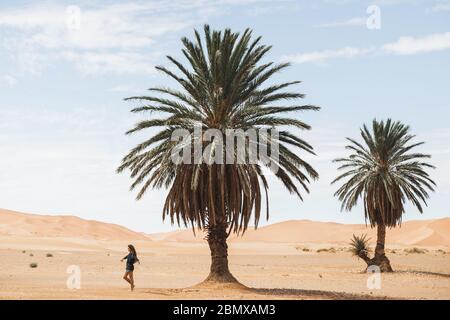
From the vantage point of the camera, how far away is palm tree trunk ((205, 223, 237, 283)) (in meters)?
29.9

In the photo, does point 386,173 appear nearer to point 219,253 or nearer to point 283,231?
point 219,253

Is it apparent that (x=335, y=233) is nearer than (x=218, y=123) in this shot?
No

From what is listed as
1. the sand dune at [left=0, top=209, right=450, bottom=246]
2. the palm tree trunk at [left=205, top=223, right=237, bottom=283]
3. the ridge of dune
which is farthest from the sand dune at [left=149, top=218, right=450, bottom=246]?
the palm tree trunk at [left=205, top=223, right=237, bottom=283]

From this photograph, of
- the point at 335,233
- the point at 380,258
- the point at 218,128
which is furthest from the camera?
the point at 335,233

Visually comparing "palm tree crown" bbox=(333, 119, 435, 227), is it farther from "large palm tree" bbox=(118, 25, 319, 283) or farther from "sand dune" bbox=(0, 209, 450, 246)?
"sand dune" bbox=(0, 209, 450, 246)

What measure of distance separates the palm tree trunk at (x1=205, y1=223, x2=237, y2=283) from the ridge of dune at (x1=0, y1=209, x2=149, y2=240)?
349 feet

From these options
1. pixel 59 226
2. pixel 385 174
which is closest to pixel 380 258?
pixel 385 174

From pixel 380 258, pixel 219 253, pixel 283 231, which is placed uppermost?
pixel 219 253

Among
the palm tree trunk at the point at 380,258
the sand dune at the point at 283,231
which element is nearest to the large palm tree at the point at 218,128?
the palm tree trunk at the point at 380,258

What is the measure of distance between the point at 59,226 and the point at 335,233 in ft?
213

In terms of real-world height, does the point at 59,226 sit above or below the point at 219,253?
below

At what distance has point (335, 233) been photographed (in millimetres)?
166875

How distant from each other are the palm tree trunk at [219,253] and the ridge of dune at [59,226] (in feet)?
349

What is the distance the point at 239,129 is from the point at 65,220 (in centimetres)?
14353
